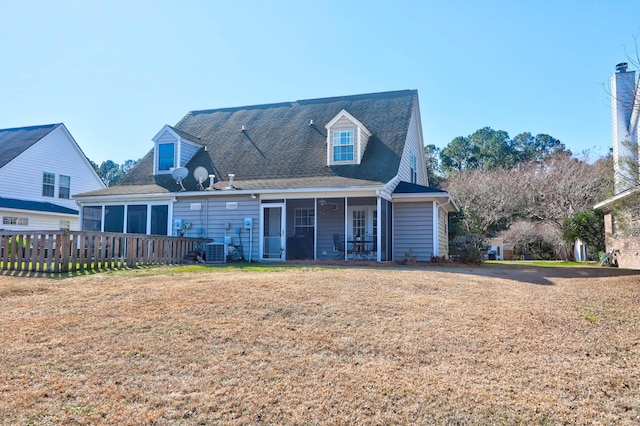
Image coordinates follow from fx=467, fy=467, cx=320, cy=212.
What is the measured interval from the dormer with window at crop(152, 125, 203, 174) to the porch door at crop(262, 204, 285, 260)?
16.6 feet

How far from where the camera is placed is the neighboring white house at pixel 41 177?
2291cm

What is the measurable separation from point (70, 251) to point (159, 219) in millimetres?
6511

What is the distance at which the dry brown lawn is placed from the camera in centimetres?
380

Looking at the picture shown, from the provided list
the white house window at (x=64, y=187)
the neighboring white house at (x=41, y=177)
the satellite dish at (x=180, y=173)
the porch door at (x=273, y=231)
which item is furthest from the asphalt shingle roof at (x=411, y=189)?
the white house window at (x=64, y=187)

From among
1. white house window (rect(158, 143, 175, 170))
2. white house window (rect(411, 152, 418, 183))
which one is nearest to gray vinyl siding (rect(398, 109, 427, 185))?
white house window (rect(411, 152, 418, 183))

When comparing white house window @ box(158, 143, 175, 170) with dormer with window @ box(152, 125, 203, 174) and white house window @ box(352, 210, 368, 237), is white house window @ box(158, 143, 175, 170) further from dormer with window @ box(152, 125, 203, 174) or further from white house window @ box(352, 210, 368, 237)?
white house window @ box(352, 210, 368, 237)

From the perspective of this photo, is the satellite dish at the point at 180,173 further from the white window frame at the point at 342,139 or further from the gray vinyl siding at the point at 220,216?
the white window frame at the point at 342,139

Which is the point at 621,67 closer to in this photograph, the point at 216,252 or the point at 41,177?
the point at 216,252

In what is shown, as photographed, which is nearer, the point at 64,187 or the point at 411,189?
the point at 411,189

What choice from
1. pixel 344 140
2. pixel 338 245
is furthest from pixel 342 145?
pixel 338 245

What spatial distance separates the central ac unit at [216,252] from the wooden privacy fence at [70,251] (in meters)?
2.39

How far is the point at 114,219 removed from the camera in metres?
17.5

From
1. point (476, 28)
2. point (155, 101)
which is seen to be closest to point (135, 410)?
point (476, 28)

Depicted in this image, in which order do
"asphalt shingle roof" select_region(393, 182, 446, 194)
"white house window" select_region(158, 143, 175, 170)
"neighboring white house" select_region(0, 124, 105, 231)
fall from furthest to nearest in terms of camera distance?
"neighboring white house" select_region(0, 124, 105, 231)
"white house window" select_region(158, 143, 175, 170)
"asphalt shingle roof" select_region(393, 182, 446, 194)
